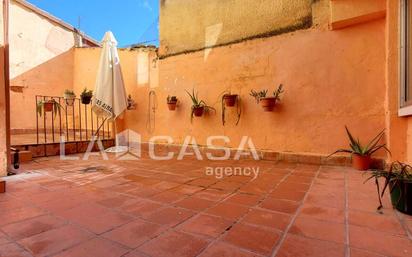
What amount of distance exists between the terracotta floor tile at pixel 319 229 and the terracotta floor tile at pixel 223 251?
367 millimetres

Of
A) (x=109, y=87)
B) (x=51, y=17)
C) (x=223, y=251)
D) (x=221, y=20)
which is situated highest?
(x=51, y=17)

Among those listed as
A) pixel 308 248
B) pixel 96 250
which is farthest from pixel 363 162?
pixel 96 250

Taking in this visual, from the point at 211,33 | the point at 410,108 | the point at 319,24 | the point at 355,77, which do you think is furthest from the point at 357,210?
the point at 211,33

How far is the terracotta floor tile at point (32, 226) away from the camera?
1285 millimetres

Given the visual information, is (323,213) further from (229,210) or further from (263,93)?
(263,93)

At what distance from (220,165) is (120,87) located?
2575mm

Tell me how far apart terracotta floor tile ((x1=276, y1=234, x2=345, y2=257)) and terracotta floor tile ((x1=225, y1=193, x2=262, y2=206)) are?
0.55 meters

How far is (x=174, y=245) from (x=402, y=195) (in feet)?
4.96

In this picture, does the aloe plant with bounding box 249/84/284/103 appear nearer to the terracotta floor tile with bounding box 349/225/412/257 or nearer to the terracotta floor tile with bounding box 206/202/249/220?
the terracotta floor tile with bounding box 206/202/249/220

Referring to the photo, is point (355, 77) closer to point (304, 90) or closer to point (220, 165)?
point (304, 90)

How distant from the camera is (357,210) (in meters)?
1.60

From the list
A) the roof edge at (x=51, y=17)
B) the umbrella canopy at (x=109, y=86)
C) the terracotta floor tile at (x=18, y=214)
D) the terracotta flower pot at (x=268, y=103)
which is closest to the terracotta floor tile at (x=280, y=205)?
the terracotta floor tile at (x=18, y=214)

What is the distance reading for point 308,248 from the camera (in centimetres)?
114

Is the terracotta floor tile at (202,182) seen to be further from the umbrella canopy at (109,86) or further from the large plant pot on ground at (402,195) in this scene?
the umbrella canopy at (109,86)
